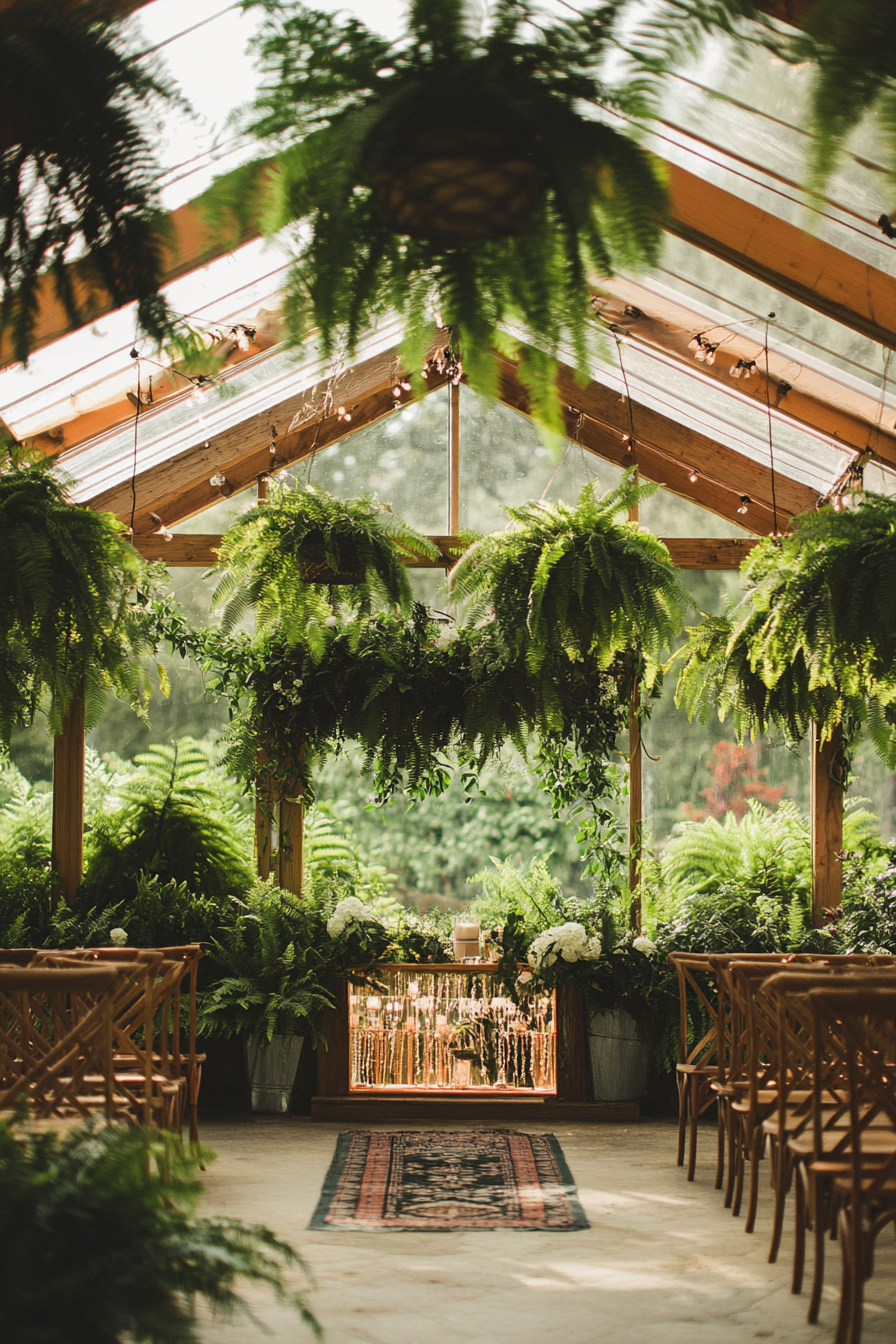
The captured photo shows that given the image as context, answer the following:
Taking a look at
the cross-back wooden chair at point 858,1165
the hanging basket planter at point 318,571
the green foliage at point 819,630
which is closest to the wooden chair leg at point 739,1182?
the cross-back wooden chair at point 858,1165

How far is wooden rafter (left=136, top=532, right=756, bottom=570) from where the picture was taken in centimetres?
676

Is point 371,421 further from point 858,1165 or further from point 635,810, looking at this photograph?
point 858,1165

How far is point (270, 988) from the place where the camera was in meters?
6.06

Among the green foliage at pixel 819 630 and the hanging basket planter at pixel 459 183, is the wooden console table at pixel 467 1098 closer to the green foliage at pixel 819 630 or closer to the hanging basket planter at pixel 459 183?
the green foliage at pixel 819 630

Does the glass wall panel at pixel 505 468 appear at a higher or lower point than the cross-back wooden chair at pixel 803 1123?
higher

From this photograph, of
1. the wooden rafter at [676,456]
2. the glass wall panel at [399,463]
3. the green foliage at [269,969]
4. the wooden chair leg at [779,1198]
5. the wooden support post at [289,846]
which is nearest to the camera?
the wooden chair leg at [779,1198]

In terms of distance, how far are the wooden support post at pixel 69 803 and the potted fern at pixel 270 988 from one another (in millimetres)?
908

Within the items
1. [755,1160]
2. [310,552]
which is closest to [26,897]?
[310,552]

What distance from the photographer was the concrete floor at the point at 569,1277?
308 centimetres

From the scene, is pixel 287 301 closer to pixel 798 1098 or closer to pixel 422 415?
pixel 798 1098

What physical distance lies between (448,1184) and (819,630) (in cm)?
249

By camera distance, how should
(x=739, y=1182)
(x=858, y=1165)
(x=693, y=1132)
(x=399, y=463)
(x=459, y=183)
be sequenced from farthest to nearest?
(x=399, y=463), (x=693, y=1132), (x=739, y=1182), (x=858, y=1165), (x=459, y=183)

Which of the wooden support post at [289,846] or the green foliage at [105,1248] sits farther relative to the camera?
the wooden support post at [289,846]

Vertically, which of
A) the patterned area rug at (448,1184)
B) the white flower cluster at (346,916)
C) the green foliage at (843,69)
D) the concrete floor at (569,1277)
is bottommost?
the patterned area rug at (448,1184)
